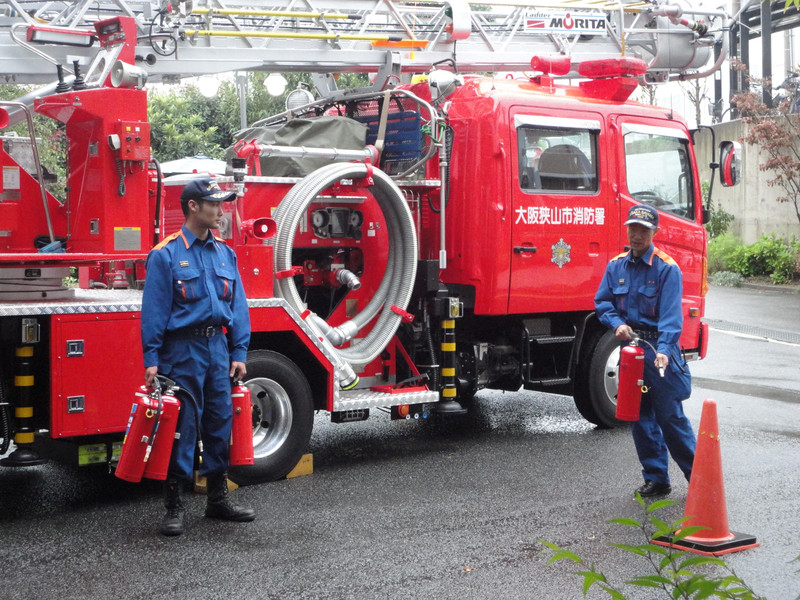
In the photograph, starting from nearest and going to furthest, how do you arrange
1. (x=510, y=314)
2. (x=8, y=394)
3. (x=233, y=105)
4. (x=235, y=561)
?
(x=235, y=561) < (x=8, y=394) < (x=510, y=314) < (x=233, y=105)

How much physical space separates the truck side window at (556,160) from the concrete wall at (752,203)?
1634 centimetres

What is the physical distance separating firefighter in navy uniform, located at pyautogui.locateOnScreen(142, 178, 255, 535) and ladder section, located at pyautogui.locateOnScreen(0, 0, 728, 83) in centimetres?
211

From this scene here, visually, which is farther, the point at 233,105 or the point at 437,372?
the point at 233,105

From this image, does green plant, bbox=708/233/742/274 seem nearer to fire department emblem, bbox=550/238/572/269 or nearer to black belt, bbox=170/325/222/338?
fire department emblem, bbox=550/238/572/269

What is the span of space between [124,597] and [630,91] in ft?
20.0

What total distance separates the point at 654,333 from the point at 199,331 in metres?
2.84

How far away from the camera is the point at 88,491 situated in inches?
269

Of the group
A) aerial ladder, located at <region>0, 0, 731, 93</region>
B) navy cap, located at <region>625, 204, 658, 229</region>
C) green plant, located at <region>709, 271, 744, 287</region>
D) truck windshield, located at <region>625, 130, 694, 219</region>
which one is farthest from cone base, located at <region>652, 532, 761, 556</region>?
green plant, located at <region>709, 271, 744, 287</region>

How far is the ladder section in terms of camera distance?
7539 mm

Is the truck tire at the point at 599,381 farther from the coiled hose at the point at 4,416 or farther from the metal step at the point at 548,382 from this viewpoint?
the coiled hose at the point at 4,416

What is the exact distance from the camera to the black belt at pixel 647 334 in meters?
6.63

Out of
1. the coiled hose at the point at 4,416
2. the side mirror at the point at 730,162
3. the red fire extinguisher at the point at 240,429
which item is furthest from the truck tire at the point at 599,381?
the coiled hose at the point at 4,416

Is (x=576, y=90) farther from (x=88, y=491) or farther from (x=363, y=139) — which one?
(x=88, y=491)

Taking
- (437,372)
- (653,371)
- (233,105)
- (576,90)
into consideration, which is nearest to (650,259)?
(653,371)
